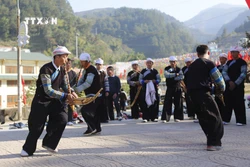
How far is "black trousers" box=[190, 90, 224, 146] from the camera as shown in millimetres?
5707

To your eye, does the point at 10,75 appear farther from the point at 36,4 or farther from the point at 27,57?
the point at 36,4

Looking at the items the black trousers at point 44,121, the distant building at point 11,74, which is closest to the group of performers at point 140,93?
the black trousers at point 44,121

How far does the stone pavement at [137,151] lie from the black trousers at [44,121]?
0.21 meters

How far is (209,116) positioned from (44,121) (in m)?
2.67

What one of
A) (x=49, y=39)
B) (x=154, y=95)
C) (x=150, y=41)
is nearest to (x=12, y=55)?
(x=154, y=95)

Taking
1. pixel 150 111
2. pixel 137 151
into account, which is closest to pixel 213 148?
pixel 137 151

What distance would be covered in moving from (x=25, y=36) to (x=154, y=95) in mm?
6785

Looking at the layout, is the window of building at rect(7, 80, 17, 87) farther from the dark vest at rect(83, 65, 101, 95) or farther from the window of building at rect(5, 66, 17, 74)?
the dark vest at rect(83, 65, 101, 95)

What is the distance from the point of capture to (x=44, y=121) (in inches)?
221

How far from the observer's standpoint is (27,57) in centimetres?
5047

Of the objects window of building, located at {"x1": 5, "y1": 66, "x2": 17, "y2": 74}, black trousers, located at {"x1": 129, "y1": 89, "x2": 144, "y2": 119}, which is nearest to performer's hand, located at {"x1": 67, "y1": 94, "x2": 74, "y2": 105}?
black trousers, located at {"x1": 129, "y1": 89, "x2": 144, "y2": 119}

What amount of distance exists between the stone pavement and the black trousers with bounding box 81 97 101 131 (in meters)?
0.27

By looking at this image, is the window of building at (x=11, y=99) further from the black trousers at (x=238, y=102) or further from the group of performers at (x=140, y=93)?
the black trousers at (x=238, y=102)

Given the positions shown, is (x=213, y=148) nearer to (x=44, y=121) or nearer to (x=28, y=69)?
(x=44, y=121)
